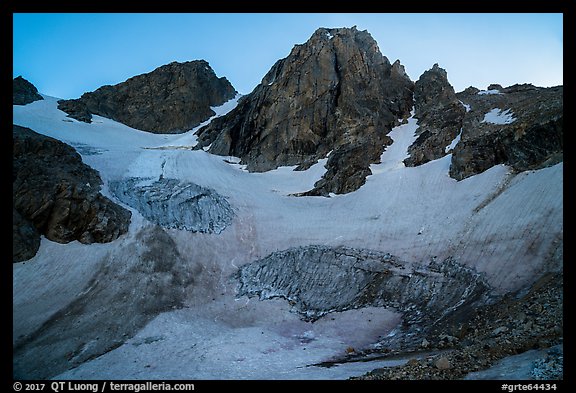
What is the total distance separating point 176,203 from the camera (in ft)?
109

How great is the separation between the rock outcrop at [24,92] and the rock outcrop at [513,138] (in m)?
65.7

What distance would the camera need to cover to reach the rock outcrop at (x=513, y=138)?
26328 mm

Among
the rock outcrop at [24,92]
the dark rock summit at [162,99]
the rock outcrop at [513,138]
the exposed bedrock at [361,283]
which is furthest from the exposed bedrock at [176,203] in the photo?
the rock outcrop at [24,92]

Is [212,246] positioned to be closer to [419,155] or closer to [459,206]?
[459,206]

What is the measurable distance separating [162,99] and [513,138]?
65.8 m

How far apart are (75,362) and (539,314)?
18.3 metres

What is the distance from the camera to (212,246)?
29469 millimetres


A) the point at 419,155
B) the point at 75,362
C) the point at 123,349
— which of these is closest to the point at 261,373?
the point at 123,349

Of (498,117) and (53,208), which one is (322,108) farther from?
(53,208)

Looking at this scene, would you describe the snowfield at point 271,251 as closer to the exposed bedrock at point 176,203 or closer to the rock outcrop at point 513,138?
the exposed bedrock at point 176,203

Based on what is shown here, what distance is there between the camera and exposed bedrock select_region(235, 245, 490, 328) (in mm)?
19297

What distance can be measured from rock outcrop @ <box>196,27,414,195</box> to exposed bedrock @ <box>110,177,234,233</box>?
1348 cm

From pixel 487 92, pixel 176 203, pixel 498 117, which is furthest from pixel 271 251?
pixel 487 92

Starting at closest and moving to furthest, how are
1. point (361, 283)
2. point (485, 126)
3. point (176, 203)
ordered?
point (361, 283) → point (176, 203) → point (485, 126)
